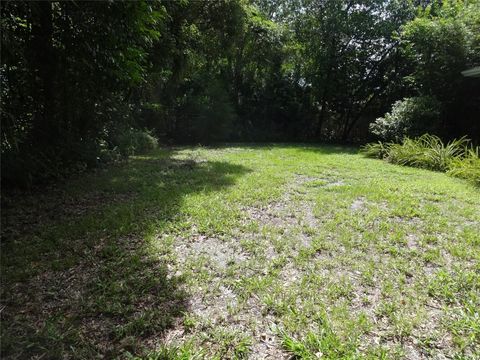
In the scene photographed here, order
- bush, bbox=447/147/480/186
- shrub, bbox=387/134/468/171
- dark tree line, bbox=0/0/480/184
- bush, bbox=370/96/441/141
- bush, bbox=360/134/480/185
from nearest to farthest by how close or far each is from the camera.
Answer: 1. dark tree line, bbox=0/0/480/184
2. bush, bbox=447/147/480/186
3. bush, bbox=360/134/480/185
4. shrub, bbox=387/134/468/171
5. bush, bbox=370/96/441/141

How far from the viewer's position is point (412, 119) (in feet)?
29.8

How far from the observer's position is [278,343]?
1.93m

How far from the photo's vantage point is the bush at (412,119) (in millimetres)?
8914

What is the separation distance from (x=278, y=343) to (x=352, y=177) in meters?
4.81

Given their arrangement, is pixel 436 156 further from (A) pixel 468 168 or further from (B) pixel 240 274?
(B) pixel 240 274

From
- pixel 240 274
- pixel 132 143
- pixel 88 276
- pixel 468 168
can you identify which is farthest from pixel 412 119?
pixel 88 276

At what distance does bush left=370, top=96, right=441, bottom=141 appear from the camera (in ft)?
29.2

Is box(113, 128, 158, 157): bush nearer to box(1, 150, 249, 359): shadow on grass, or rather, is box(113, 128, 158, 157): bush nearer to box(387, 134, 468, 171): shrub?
box(1, 150, 249, 359): shadow on grass

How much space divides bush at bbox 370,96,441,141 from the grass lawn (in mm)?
4566

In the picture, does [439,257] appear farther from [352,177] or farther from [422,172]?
[422,172]

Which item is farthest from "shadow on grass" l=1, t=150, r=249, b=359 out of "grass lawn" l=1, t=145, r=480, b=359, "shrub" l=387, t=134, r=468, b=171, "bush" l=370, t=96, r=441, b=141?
"bush" l=370, t=96, r=441, b=141

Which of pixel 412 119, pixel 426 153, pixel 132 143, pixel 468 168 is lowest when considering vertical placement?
pixel 132 143

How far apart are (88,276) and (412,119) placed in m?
9.39

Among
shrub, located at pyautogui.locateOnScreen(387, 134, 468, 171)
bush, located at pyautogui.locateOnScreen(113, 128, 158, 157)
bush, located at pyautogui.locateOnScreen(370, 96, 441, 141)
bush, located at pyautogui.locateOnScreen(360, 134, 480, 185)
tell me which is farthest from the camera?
bush, located at pyautogui.locateOnScreen(370, 96, 441, 141)
